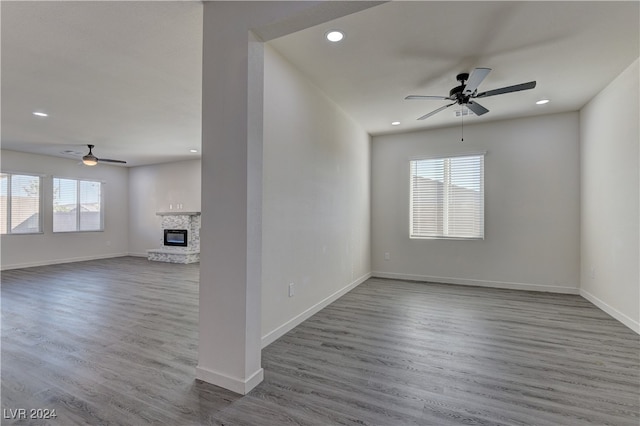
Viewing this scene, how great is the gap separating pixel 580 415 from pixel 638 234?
234cm

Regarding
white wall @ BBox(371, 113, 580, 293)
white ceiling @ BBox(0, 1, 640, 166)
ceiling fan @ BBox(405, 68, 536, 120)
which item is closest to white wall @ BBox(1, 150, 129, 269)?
white ceiling @ BBox(0, 1, 640, 166)

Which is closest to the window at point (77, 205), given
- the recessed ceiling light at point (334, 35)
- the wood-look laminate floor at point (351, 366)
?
the wood-look laminate floor at point (351, 366)

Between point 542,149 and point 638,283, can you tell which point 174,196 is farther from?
point 638,283

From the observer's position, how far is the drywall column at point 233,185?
1979 millimetres

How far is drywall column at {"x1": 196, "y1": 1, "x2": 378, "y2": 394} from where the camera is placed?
198 centimetres

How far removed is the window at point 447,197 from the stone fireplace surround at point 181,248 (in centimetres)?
565

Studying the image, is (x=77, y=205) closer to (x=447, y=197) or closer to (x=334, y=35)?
(x=334, y=35)

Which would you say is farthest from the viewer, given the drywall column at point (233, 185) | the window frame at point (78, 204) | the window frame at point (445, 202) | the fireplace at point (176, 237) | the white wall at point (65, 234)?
the fireplace at point (176, 237)

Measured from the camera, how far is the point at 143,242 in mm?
8906

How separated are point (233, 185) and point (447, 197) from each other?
4.38 m

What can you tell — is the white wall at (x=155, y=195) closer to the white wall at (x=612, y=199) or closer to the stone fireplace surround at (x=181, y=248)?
the stone fireplace surround at (x=181, y=248)

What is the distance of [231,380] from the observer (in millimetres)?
2025

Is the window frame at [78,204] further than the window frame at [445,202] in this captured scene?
Yes

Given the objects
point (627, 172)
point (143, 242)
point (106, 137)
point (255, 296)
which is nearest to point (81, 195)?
point (143, 242)
